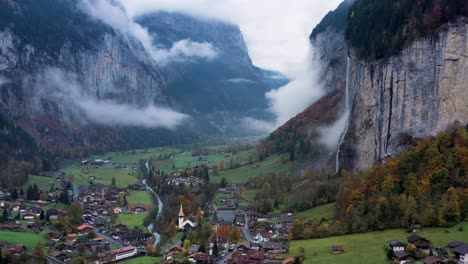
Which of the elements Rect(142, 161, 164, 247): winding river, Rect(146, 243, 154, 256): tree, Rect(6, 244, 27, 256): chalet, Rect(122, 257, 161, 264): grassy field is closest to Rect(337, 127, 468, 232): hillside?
Rect(122, 257, 161, 264): grassy field

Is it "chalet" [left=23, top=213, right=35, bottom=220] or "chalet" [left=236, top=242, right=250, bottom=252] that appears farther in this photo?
"chalet" [left=23, top=213, right=35, bottom=220]

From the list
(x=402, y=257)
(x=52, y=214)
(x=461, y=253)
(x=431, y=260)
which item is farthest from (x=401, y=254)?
(x=52, y=214)

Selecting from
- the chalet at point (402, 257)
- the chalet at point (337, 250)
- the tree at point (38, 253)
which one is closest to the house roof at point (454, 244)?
the chalet at point (402, 257)

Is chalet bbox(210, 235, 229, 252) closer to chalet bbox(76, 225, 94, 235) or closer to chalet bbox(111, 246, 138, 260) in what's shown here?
chalet bbox(111, 246, 138, 260)

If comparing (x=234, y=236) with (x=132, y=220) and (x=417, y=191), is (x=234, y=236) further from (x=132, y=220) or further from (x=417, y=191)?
Answer: (x=132, y=220)

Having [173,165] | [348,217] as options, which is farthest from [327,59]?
[348,217]

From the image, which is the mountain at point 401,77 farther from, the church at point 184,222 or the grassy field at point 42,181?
the grassy field at point 42,181
